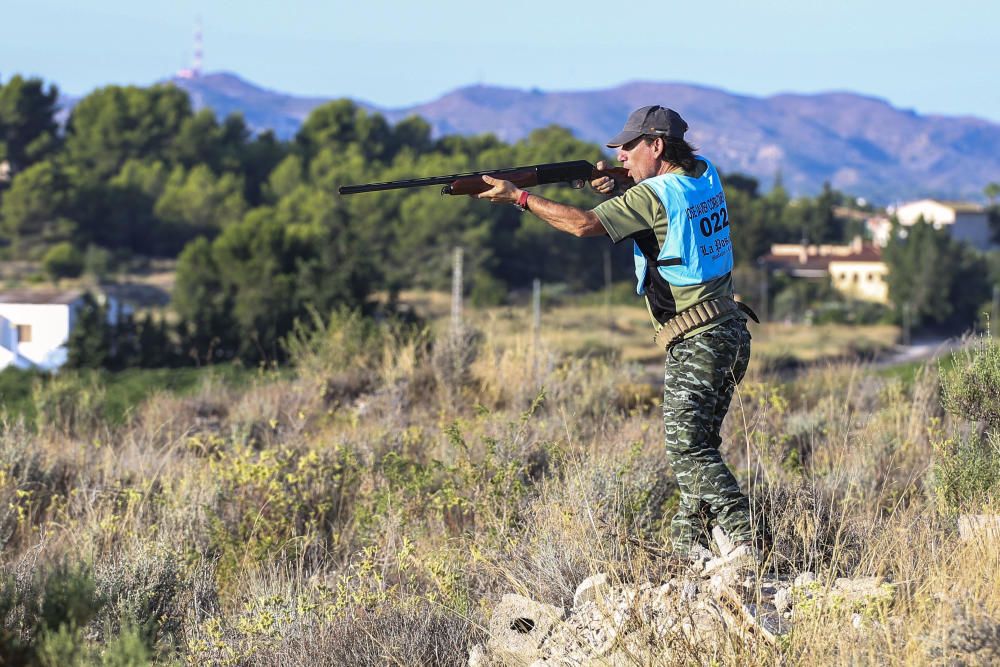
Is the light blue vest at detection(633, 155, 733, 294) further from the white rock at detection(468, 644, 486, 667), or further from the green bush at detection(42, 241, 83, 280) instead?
the green bush at detection(42, 241, 83, 280)

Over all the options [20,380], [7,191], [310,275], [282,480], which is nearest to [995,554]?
[282,480]

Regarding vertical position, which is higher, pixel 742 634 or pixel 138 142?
pixel 138 142

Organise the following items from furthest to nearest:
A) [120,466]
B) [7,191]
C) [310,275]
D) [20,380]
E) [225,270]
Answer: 1. [7,191]
2. [225,270]
3. [310,275]
4. [20,380]
5. [120,466]

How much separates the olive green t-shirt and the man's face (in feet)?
0.79

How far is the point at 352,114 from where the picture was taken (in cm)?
7600

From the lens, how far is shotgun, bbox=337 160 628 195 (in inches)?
188

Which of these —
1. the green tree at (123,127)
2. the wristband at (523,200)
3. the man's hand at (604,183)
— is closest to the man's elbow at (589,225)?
the wristband at (523,200)

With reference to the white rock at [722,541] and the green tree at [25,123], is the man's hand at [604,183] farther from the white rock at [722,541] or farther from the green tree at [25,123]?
the green tree at [25,123]

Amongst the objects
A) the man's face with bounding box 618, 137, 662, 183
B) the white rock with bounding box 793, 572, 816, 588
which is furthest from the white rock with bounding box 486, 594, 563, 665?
the man's face with bounding box 618, 137, 662, 183

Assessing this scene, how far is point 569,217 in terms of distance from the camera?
450cm

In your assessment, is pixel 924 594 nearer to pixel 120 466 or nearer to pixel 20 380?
pixel 120 466

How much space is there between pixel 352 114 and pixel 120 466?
7073 centimetres

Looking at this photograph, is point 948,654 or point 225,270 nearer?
point 948,654

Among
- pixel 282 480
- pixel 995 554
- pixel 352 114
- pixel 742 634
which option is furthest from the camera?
pixel 352 114
